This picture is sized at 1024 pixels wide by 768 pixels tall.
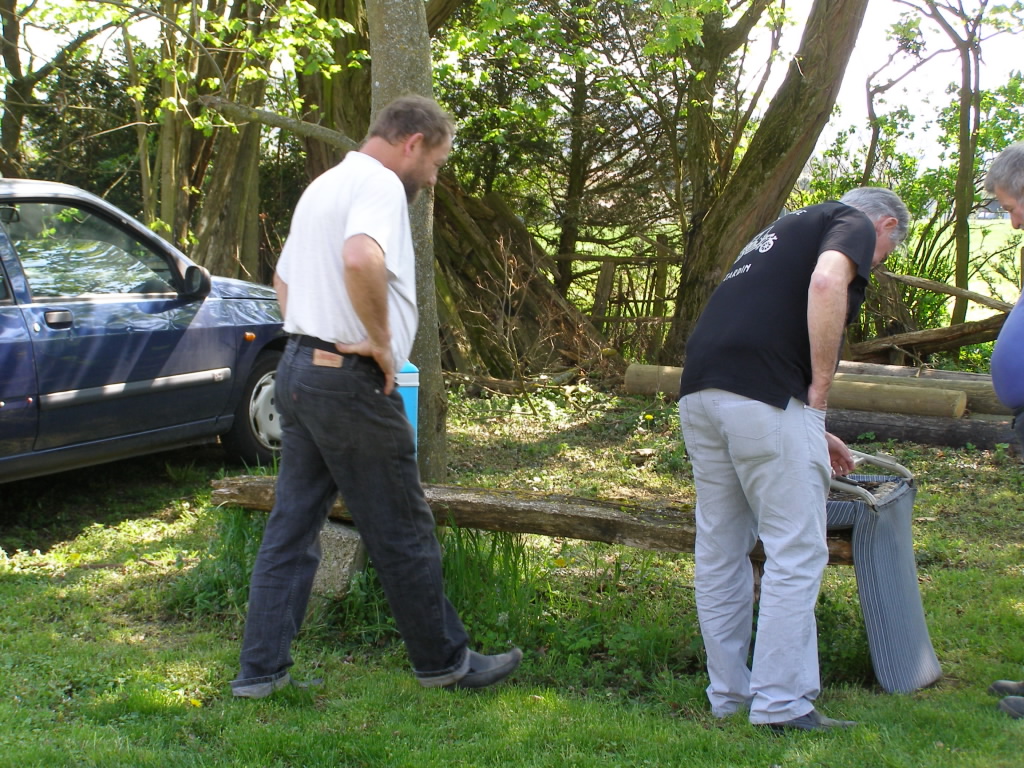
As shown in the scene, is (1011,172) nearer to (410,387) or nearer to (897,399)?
(410,387)

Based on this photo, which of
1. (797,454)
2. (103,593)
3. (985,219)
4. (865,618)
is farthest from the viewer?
(985,219)

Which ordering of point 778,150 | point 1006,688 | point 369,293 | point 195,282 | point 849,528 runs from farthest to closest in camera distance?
point 778,150
point 195,282
point 849,528
point 1006,688
point 369,293

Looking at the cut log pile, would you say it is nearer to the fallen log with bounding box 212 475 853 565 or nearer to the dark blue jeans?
the fallen log with bounding box 212 475 853 565

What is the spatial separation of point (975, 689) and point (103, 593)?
3.79 meters

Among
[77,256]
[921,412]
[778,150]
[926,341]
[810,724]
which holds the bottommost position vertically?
[810,724]

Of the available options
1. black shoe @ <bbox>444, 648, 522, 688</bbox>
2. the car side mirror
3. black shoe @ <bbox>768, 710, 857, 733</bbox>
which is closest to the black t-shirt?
black shoe @ <bbox>768, 710, 857, 733</bbox>

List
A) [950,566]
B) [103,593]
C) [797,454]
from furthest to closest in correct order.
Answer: [950,566] → [103,593] → [797,454]

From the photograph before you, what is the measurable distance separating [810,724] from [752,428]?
970mm

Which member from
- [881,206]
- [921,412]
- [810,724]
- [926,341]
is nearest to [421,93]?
[881,206]

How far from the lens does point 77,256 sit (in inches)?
222

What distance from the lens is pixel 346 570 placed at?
4.22 m

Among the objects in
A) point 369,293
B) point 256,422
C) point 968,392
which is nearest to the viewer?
point 369,293

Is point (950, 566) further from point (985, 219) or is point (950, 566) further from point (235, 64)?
point (985, 219)

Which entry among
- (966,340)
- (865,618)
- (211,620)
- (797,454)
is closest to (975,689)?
(865,618)
